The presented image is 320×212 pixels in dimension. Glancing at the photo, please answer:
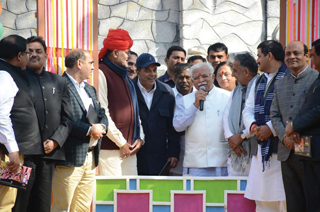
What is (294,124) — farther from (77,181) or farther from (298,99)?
(77,181)

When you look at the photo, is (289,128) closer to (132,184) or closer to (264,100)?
(264,100)

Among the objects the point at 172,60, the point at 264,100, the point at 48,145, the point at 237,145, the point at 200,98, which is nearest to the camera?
the point at 48,145

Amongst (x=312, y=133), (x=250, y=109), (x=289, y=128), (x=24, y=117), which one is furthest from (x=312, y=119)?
(x=24, y=117)

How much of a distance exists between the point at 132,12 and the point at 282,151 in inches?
182

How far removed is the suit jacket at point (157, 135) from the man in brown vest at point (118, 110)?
224 millimetres

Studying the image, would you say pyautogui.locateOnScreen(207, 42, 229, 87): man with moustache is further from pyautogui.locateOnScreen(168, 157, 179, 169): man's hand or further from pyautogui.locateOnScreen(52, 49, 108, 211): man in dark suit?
pyautogui.locateOnScreen(52, 49, 108, 211): man in dark suit

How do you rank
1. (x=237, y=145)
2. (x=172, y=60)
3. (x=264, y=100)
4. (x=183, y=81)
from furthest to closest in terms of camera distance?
(x=172, y=60)
(x=183, y=81)
(x=237, y=145)
(x=264, y=100)

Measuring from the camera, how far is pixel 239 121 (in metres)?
5.71

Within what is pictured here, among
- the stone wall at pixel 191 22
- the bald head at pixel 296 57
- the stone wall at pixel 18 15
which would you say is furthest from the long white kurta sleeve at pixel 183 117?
the stone wall at pixel 18 15

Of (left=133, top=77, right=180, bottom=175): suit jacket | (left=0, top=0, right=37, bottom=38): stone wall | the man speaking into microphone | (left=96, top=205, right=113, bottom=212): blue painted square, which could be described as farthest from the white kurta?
(left=0, top=0, right=37, bottom=38): stone wall

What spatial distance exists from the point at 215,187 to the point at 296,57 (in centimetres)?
138

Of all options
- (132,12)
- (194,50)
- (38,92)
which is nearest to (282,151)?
(38,92)

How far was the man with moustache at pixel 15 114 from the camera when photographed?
4.38 m

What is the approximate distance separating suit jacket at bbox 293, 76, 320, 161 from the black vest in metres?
2.01
